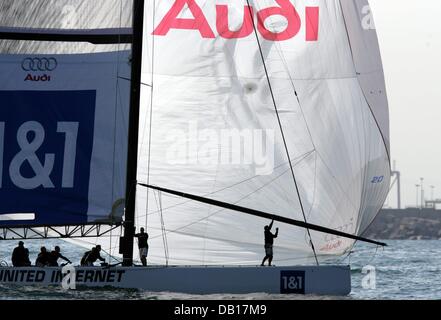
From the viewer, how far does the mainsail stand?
85.8ft

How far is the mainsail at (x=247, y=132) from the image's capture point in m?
26.1

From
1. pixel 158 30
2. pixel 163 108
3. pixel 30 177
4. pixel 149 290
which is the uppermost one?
pixel 158 30

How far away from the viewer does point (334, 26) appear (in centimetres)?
2675

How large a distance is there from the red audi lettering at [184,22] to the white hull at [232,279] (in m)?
5.87

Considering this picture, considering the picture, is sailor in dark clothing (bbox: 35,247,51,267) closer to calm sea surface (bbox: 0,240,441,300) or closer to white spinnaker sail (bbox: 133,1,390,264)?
calm sea surface (bbox: 0,240,441,300)

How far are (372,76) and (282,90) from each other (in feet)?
7.19

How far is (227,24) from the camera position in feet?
87.0

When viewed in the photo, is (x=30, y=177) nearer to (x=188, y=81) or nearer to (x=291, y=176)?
(x=188, y=81)

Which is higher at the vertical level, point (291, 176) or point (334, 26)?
point (334, 26)

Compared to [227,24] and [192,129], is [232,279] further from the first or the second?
[227,24]

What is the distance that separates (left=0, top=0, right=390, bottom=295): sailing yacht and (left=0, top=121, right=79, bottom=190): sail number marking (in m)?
0.03

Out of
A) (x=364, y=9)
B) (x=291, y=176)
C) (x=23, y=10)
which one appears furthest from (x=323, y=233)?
(x=23, y=10)

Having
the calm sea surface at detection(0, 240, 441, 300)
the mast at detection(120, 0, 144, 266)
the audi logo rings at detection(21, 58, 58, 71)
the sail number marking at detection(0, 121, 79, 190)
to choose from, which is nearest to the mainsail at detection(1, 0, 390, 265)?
the audi logo rings at detection(21, 58, 58, 71)

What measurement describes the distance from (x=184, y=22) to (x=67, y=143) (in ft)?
12.9
